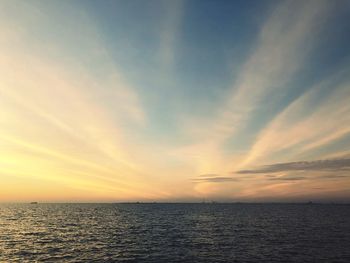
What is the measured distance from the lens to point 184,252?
46.7 meters

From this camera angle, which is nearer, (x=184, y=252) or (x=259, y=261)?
(x=259, y=261)

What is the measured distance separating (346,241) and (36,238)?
6211cm

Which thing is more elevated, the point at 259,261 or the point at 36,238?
the point at 36,238

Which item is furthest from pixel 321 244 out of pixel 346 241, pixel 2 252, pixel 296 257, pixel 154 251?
pixel 2 252

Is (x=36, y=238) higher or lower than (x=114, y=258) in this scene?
higher

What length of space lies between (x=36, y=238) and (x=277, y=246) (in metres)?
47.2

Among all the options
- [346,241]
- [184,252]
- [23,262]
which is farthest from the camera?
[346,241]

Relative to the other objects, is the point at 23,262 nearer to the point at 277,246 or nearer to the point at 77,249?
the point at 77,249

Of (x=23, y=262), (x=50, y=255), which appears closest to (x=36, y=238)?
(x=50, y=255)

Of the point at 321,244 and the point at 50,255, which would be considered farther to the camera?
the point at 321,244

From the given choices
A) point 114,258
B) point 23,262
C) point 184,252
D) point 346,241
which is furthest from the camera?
point 346,241

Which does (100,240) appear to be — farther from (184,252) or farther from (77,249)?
(184,252)

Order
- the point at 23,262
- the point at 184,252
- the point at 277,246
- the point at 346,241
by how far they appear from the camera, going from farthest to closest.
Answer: the point at 346,241
the point at 277,246
the point at 184,252
the point at 23,262

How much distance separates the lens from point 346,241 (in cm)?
5800
